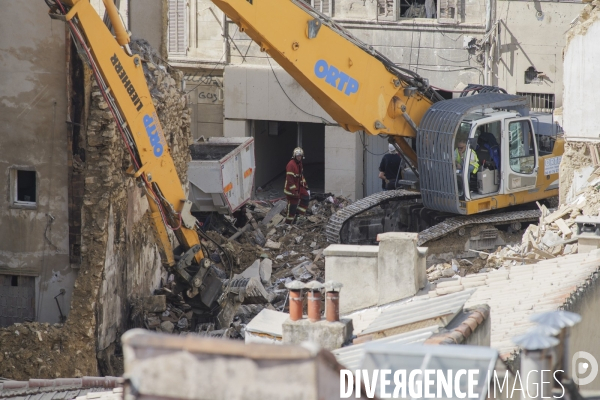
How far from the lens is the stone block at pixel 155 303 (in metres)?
→ 15.1

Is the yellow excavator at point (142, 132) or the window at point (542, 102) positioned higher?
the window at point (542, 102)

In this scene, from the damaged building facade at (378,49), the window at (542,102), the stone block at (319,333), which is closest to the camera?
the stone block at (319,333)

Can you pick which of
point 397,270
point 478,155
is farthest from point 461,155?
point 397,270

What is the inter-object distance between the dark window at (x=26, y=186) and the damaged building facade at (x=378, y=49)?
11.0 meters

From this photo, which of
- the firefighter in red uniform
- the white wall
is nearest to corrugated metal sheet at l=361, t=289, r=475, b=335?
the firefighter in red uniform

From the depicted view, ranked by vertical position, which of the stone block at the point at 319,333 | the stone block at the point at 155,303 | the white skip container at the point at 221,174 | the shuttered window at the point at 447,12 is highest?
the shuttered window at the point at 447,12

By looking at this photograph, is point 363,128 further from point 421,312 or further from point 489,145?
point 421,312

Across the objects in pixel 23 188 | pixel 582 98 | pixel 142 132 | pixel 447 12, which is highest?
pixel 447 12

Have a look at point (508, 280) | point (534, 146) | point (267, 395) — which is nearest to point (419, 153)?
point (534, 146)

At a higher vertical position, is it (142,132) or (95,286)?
(142,132)

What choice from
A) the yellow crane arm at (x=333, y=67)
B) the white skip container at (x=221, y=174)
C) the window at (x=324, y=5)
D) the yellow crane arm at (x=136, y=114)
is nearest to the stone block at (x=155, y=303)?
the yellow crane arm at (x=136, y=114)

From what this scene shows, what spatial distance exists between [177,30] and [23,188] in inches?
449

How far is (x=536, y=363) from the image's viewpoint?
557 cm

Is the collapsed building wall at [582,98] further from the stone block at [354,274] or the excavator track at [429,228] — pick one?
the stone block at [354,274]
